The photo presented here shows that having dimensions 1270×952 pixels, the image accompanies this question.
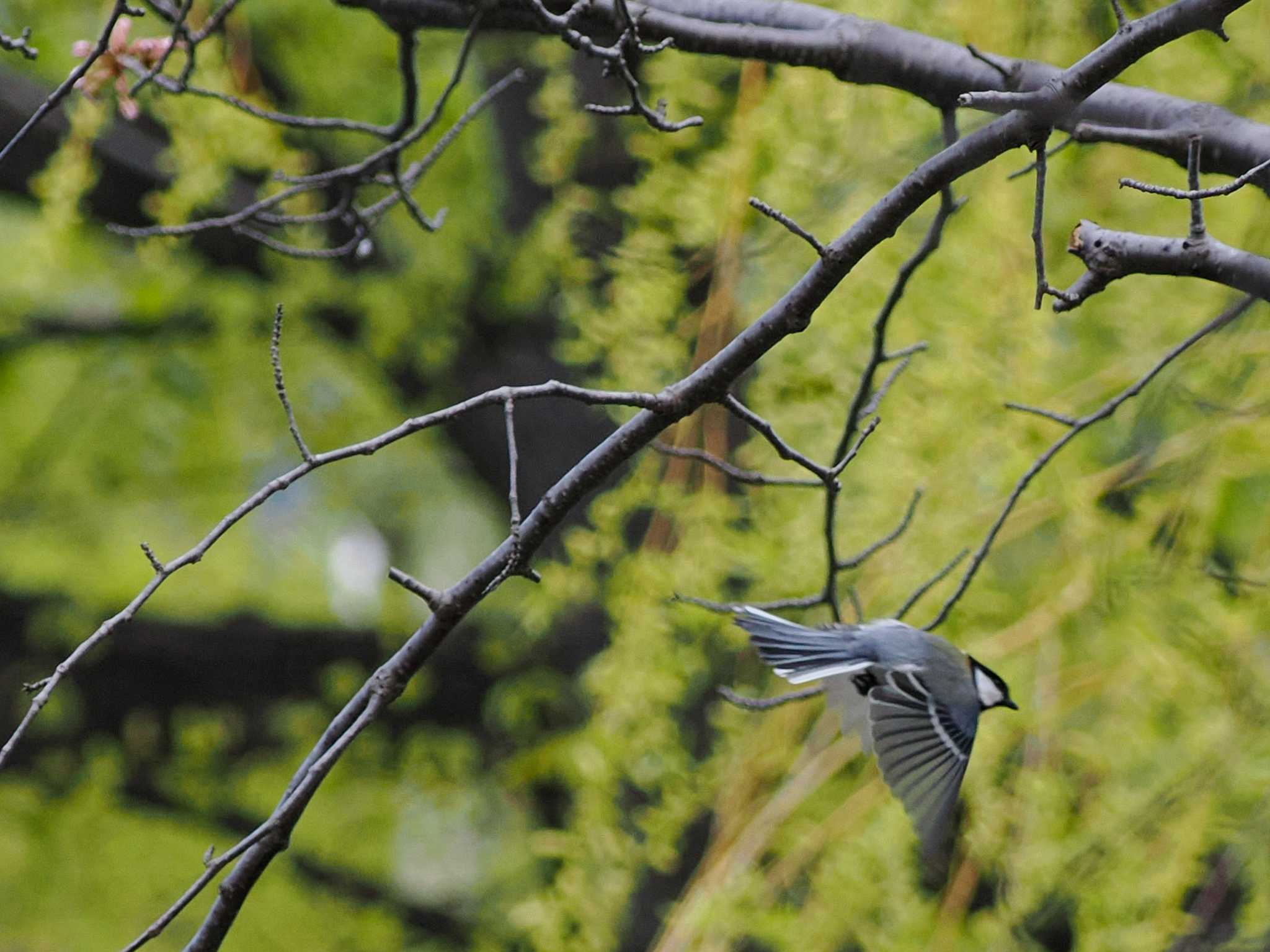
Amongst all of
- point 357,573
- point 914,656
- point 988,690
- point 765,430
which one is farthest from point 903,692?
point 357,573

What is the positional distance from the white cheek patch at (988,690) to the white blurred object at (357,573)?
1.62 meters

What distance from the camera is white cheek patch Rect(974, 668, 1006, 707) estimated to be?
3.96 ft

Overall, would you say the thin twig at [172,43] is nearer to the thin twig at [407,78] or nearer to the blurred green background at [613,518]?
the thin twig at [407,78]

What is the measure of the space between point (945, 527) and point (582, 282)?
26.7 inches

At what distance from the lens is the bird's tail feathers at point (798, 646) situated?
108cm

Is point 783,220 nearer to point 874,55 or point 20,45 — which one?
point 874,55

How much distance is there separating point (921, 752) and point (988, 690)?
0.23 m

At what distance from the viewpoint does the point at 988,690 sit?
4.00 ft

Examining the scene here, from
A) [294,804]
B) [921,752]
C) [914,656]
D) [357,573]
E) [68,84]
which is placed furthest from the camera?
[357,573]

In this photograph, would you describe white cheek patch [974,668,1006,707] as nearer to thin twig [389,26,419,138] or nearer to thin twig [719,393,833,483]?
thin twig [719,393,833,483]

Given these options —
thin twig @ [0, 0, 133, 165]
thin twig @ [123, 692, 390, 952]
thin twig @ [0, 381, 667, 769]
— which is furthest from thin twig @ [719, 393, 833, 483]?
thin twig @ [0, 0, 133, 165]

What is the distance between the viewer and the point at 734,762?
5.21ft

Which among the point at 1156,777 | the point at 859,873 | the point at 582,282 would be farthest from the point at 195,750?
the point at 1156,777

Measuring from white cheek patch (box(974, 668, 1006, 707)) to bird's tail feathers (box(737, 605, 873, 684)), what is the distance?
0.13 metres
